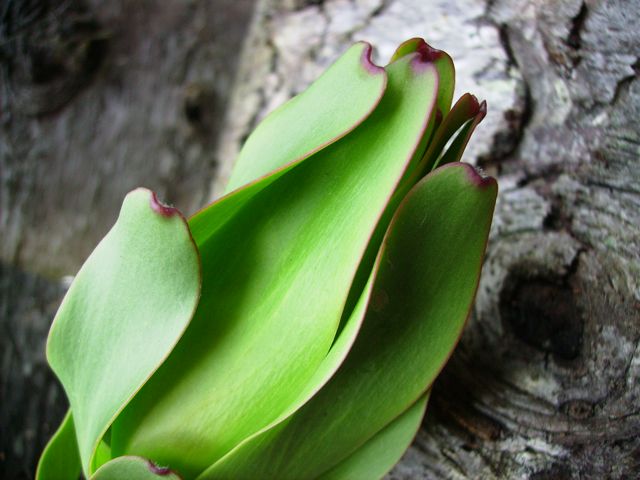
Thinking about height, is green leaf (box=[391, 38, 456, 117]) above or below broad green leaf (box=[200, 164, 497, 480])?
above

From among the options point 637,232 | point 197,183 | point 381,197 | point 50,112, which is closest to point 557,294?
point 637,232

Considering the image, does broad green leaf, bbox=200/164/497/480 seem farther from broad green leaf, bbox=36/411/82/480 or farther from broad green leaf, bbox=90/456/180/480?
broad green leaf, bbox=36/411/82/480

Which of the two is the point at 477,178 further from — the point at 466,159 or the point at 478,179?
the point at 466,159

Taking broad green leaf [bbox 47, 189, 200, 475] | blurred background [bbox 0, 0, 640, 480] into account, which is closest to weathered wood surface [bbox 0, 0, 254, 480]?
blurred background [bbox 0, 0, 640, 480]

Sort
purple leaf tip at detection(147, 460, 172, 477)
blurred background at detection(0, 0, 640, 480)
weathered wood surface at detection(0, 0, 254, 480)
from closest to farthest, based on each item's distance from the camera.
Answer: purple leaf tip at detection(147, 460, 172, 477) < blurred background at detection(0, 0, 640, 480) < weathered wood surface at detection(0, 0, 254, 480)

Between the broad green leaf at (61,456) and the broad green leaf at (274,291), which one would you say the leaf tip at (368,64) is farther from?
the broad green leaf at (61,456)

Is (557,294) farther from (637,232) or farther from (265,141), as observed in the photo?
(265,141)
